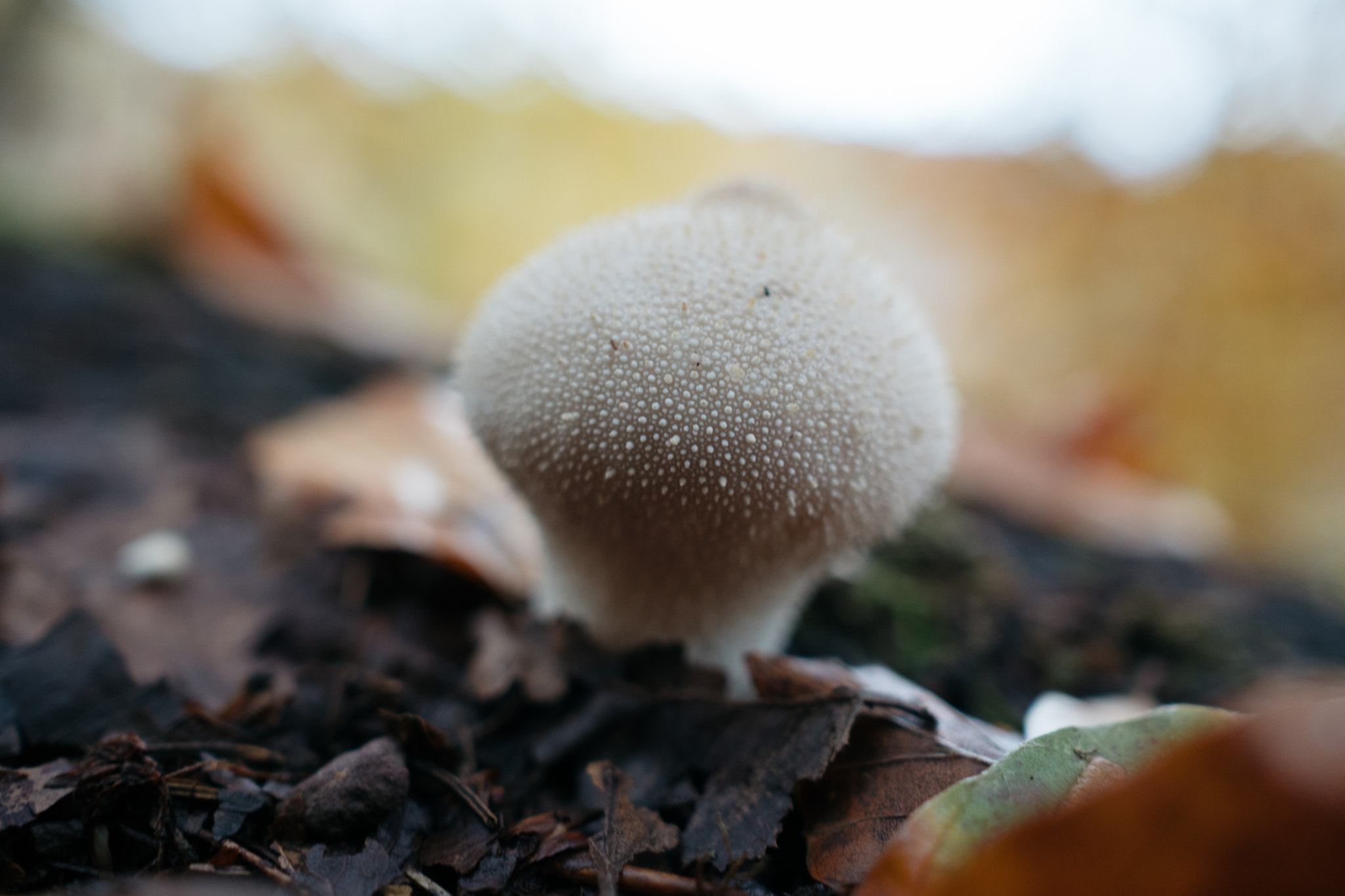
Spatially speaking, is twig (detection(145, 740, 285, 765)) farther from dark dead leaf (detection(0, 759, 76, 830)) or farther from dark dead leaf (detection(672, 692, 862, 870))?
dark dead leaf (detection(672, 692, 862, 870))

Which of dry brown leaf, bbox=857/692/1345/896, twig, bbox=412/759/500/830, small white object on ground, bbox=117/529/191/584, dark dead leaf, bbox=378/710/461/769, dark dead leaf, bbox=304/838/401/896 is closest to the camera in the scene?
dry brown leaf, bbox=857/692/1345/896

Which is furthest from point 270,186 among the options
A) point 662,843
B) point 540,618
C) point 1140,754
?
point 1140,754

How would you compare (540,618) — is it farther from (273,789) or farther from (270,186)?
(270,186)

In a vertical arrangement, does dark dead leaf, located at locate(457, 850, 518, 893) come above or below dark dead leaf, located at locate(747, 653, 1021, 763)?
below

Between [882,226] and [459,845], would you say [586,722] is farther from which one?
[882,226]

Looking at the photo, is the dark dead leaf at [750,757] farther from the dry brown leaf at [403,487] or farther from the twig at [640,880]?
the dry brown leaf at [403,487]

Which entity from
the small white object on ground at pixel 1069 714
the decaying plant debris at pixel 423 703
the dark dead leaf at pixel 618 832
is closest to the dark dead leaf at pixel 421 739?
the decaying plant debris at pixel 423 703

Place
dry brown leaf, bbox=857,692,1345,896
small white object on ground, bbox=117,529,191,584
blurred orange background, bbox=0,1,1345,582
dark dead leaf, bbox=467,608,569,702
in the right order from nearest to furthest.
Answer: dry brown leaf, bbox=857,692,1345,896
dark dead leaf, bbox=467,608,569,702
small white object on ground, bbox=117,529,191,584
blurred orange background, bbox=0,1,1345,582

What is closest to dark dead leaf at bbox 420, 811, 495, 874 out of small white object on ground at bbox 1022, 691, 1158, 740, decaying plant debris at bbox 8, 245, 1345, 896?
decaying plant debris at bbox 8, 245, 1345, 896
